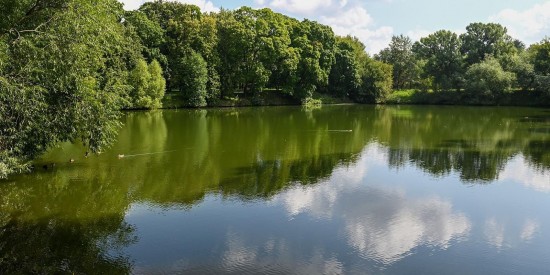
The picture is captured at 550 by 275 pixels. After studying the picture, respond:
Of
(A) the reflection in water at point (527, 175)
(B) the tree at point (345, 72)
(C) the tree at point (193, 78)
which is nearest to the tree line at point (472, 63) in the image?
(B) the tree at point (345, 72)

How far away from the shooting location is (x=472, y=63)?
282 ft

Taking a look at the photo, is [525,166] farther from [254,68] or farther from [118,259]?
[254,68]

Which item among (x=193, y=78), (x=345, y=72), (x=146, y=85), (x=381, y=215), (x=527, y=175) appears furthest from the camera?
(x=345, y=72)

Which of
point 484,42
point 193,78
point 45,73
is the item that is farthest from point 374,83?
point 45,73

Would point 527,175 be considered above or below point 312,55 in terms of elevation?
below

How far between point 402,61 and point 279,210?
8499cm

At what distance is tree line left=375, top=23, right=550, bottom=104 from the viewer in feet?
244

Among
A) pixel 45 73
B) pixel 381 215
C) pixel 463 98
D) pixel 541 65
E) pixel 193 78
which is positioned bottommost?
pixel 381 215

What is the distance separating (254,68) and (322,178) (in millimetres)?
48515

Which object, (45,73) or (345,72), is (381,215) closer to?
(45,73)

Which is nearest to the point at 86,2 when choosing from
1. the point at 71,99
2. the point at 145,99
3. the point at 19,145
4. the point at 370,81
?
the point at 71,99

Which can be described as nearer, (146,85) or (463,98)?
(146,85)

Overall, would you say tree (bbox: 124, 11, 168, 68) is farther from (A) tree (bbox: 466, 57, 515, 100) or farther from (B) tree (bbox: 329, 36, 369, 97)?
(A) tree (bbox: 466, 57, 515, 100)

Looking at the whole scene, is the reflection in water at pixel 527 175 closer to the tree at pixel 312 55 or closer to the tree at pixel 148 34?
the tree at pixel 148 34
